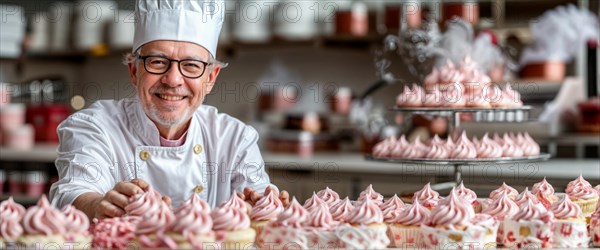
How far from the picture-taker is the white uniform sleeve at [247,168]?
2488 mm

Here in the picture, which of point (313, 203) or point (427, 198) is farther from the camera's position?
point (427, 198)

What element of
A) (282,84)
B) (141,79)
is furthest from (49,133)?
(141,79)

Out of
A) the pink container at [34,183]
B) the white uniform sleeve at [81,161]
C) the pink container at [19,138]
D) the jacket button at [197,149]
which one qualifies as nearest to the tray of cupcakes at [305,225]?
the white uniform sleeve at [81,161]

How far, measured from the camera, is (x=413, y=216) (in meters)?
1.78

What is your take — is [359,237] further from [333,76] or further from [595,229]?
[333,76]

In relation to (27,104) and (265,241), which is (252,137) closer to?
(265,241)

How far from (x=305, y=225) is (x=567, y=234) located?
53 centimetres

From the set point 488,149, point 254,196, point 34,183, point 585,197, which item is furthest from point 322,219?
point 34,183

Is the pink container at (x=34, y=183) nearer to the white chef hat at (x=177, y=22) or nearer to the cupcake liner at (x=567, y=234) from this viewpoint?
the white chef hat at (x=177, y=22)

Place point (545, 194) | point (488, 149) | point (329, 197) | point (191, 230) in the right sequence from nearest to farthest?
point (191, 230) → point (329, 197) → point (545, 194) → point (488, 149)

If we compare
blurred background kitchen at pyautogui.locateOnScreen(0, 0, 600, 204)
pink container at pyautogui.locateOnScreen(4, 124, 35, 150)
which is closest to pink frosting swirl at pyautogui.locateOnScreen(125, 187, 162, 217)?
blurred background kitchen at pyautogui.locateOnScreen(0, 0, 600, 204)

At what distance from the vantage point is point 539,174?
153 inches

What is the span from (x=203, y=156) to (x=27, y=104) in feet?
11.7

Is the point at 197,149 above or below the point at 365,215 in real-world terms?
above
